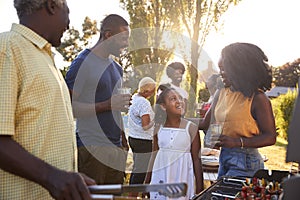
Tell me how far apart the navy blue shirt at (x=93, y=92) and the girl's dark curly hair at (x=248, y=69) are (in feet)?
3.15

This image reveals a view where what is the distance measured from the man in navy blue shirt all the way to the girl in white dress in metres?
0.39

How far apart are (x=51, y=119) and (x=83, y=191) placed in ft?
1.21

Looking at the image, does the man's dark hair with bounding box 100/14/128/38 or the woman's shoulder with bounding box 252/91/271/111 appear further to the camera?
Result: the man's dark hair with bounding box 100/14/128/38

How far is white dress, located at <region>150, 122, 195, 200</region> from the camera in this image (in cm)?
352

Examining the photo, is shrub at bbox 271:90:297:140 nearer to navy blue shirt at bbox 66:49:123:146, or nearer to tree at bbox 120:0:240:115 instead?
tree at bbox 120:0:240:115

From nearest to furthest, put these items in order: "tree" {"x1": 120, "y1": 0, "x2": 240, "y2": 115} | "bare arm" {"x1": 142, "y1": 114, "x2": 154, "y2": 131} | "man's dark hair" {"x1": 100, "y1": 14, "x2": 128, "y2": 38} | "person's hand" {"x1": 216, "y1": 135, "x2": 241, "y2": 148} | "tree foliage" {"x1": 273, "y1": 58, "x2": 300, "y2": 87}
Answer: "person's hand" {"x1": 216, "y1": 135, "x2": 241, "y2": 148} → "man's dark hair" {"x1": 100, "y1": 14, "x2": 128, "y2": 38} → "bare arm" {"x1": 142, "y1": 114, "x2": 154, "y2": 131} → "tree" {"x1": 120, "y1": 0, "x2": 240, "y2": 115} → "tree foliage" {"x1": 273, "y1": 58, "x2": 300, "y2": 87}

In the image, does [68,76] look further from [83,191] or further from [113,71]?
[83,191]

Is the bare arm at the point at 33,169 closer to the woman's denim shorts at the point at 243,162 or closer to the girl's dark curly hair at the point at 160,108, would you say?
the woman's denim shorts at the point at 243,162

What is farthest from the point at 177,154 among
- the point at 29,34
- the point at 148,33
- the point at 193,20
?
the point at 148,33

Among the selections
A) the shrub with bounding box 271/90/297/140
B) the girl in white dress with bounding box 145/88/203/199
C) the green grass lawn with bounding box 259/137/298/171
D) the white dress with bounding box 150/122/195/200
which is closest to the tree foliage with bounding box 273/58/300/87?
the shrub with bounding box 271/90/297/140

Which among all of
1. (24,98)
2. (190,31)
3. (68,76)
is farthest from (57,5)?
(190,31)

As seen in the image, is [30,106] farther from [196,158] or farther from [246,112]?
[196,158]

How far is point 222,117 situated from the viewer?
2998 millimetres

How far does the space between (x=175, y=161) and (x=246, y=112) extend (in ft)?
3.19
